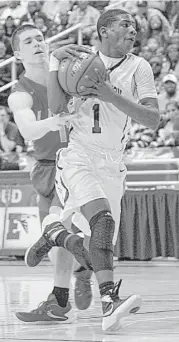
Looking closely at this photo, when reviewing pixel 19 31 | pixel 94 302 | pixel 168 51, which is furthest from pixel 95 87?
pixel 168 51

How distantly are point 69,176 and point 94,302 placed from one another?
69.0 inches

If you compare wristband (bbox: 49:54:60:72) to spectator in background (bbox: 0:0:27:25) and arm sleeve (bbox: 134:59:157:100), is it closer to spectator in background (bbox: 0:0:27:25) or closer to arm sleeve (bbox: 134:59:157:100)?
arm sleeve (bbox: 134:59:157:100)

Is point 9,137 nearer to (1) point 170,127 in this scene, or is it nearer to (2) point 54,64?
(1) point 170,127

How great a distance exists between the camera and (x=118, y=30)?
477cm

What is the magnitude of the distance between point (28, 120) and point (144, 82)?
805 mm

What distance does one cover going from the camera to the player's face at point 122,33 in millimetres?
4754

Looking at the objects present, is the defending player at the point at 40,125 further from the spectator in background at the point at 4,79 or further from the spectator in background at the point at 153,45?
the spectator in background at the point at 4,79

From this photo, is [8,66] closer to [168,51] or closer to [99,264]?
[168,51]

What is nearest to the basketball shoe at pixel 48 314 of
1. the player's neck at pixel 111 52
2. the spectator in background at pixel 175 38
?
the player's neck at pixel 111 52

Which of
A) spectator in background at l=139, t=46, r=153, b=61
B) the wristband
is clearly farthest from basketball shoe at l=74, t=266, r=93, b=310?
spectator in background at l=139, t=46, r=153, b=61

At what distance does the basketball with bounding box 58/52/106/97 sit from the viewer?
4.41 metres

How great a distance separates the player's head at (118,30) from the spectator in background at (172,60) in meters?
8.33

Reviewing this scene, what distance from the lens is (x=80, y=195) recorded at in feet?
14.9

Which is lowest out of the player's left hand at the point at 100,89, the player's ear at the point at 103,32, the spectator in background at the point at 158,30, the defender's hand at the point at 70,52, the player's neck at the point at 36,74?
the player's left hand at the point at 100,89
